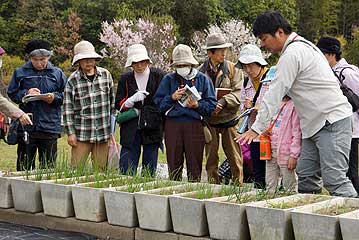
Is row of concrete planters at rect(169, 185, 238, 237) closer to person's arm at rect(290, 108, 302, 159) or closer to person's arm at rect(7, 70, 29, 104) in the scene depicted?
person's arm at rect(290, 108, 302, 159)

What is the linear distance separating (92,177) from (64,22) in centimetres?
2437

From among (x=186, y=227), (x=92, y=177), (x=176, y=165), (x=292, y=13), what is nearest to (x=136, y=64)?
(x=176, y=165)

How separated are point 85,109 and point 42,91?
54 cm

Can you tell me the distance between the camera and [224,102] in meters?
5.84

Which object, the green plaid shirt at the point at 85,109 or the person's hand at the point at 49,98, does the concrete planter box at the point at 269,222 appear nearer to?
the green plaid shirt at the point at 85,109

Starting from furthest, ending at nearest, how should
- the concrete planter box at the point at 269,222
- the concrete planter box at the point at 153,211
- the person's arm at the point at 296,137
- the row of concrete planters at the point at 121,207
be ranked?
the person's arm at the point at 296,137
the row of concrete planters at the point at 121,207
the concrete planter box at the point at 153,211
the concrete planter box at the point at 269,222

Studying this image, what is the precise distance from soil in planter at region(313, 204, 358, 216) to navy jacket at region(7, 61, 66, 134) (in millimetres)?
2923

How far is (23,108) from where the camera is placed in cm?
588

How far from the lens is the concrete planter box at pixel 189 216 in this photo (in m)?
3.68

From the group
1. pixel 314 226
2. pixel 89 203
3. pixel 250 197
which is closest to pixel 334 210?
pixel 314 226

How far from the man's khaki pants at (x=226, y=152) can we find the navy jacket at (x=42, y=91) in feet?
4.66

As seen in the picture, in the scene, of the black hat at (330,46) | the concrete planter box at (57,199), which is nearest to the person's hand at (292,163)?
the black hat at (330,46)

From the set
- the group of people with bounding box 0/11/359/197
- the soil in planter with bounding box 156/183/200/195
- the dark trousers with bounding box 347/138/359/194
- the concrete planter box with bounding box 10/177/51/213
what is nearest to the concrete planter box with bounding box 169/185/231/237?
the soil in planter with bounding box 156/183/200/195

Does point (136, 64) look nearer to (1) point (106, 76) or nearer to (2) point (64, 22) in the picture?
(1) point (106, 76)
